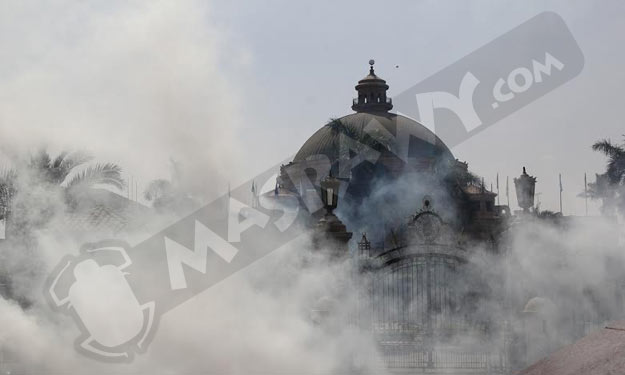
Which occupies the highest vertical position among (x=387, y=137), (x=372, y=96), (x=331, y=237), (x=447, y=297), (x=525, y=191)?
(x=372, y=96)

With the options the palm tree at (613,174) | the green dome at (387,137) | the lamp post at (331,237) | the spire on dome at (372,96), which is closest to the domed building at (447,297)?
the lamp post at (331,237)

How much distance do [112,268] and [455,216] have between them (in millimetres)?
33177

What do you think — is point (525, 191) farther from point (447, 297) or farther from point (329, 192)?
point (329, 192)

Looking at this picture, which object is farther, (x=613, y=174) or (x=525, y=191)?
(x=613, y=174)

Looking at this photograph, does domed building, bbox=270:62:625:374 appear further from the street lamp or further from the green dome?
the green dome

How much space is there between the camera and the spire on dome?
60719mm

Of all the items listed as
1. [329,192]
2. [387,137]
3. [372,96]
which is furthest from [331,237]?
[372,96]

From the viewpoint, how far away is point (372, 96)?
61250 millimetres

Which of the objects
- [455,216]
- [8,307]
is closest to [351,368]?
[8,307]

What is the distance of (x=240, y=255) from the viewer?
65.1 ft

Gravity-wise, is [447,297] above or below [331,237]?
below

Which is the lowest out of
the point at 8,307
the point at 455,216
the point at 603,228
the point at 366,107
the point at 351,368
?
the point at 351,368

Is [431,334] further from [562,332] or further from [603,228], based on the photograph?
[603,228]

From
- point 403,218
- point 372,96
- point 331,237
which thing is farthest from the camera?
point 372,96
